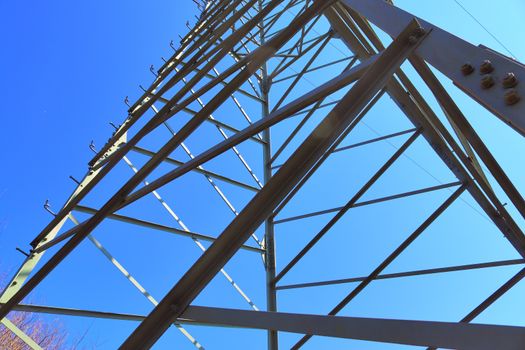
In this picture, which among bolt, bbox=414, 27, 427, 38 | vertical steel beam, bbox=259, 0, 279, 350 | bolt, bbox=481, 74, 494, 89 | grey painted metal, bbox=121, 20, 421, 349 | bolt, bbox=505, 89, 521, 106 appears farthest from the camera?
vertical steel beam, bbox=259, 0, 279, 350

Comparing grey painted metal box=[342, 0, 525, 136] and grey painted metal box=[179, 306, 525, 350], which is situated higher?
grey painted metal box=[342, 0, 525, 136]

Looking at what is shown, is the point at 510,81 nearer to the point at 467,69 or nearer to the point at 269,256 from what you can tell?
the point at 467,69

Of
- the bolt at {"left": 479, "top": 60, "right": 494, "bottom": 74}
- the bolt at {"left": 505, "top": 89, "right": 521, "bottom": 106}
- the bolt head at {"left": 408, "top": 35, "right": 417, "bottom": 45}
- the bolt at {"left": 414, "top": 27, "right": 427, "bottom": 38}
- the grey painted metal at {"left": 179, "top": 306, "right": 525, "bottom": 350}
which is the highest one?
the bolt at {"left": 414, "top": 27, "right": 427, "bottom": 38}

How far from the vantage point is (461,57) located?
5.02 feet

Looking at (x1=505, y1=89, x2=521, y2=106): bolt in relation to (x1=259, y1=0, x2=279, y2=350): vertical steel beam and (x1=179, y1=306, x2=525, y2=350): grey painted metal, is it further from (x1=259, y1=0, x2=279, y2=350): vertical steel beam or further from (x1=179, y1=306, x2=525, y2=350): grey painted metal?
(x1=259, y1=0, x2=279, y2=350): vertical steel beam

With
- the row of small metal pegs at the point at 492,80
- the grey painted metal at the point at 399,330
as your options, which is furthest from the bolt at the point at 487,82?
the grey painted metal at the point at 399,330

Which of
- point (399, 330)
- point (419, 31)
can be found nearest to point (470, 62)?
point (419, 31)

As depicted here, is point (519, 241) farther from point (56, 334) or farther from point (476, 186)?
point (56, 334)

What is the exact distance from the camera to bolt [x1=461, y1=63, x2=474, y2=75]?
4.86 ft

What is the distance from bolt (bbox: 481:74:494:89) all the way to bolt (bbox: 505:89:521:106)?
10cm

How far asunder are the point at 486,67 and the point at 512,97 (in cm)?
19

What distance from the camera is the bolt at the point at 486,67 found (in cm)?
141

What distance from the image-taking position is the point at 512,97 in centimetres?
129

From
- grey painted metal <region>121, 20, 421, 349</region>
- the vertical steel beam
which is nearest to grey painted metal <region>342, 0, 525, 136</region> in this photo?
grey painted metal <region>121, 20, 421, 349</region>
